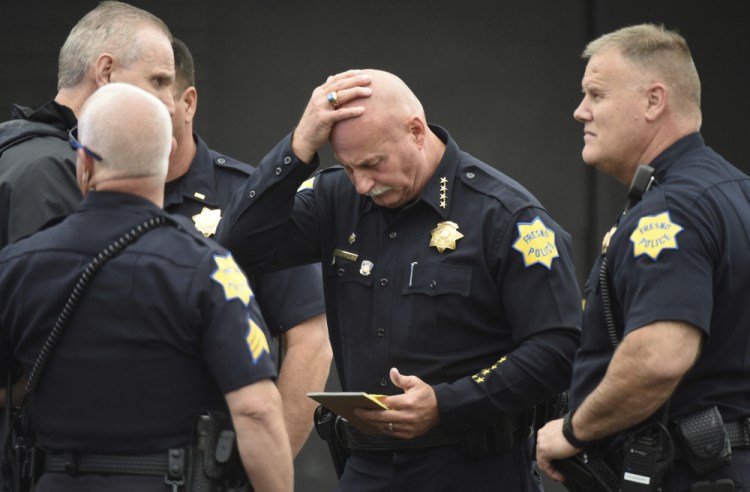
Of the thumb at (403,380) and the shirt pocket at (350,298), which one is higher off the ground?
the shirt pocket at (350,298)

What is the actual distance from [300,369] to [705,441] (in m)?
1.54

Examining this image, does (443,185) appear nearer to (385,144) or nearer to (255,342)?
(385,144)

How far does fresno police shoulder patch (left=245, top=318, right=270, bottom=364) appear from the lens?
301cm

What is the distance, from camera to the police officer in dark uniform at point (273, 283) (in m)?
4.31

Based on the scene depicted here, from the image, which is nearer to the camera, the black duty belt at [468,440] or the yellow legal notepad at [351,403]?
the yellow legal notepad at [351,403]

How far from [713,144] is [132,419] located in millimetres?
3962

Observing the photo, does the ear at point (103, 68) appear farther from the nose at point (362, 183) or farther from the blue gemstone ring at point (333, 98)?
the nose at point (362, 183)

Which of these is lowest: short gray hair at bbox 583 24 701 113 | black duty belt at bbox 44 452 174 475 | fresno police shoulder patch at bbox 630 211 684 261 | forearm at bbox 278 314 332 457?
forearm at bbox 278 314 332 457

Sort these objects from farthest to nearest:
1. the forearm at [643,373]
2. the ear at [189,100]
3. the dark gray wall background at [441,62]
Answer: the dark gray wall background at [441,62] → the ear at [189,100] → the forearm at [643,373]

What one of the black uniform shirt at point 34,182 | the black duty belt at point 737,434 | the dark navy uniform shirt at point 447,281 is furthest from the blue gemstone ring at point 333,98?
the black duty belt at point 737,434

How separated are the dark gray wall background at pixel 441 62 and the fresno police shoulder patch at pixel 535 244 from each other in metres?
2.37

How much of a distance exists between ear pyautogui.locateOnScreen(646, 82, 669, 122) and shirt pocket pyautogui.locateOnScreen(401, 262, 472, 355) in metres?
0.69

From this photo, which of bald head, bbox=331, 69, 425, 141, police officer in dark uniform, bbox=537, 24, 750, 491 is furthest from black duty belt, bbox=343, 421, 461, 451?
bald head, bbox=331, 69, 425, 141

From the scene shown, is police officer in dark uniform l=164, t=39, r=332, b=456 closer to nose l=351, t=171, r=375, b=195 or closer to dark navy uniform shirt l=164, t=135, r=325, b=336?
dark navy uniform shirt l=164, t=135, r=325, b=336
